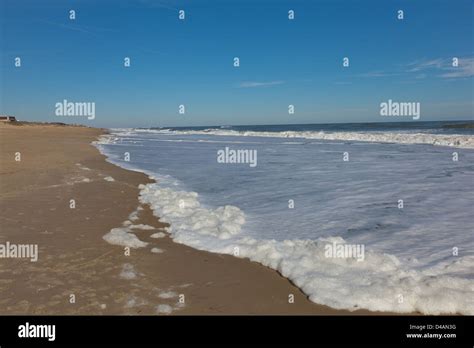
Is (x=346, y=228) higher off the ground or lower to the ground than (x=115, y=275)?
higher

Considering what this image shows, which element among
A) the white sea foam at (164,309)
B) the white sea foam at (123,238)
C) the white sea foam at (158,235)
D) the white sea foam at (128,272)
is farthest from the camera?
the white sea foam at (158,235)

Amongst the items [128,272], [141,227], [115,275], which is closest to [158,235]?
[141,227]

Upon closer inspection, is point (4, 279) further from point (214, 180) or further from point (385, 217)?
point (214, 180)

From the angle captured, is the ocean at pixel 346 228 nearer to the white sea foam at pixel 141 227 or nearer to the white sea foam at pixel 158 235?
the white sea foam at pixel 158 235

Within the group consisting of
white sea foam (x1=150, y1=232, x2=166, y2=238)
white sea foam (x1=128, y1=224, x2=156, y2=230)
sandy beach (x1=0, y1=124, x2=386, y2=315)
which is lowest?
sandy beach (x1=0, y1=124, x2=386, y2=315)

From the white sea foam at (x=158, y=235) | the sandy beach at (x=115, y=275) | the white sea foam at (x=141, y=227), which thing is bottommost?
the sandy beach at (x=115, y=275)

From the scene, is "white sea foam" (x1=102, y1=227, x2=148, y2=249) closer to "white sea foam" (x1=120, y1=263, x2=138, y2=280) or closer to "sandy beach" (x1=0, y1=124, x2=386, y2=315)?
"sandy beach" (x1=0, y1=124, x2=386, y2=315)

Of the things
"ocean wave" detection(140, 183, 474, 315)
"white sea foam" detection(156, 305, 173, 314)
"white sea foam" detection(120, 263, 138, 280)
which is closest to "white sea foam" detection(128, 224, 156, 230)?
"ocean wave" detection(140, 183, 474, 315)

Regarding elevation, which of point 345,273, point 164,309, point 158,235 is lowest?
point 164,309

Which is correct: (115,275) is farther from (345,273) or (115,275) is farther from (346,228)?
(346,228)

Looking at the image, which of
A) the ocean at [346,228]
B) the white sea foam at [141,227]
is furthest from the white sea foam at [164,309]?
the white sea foam at [141,227]
